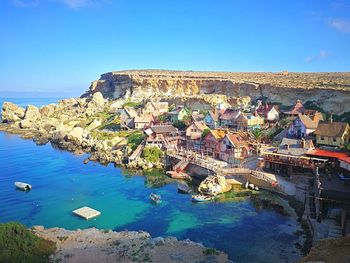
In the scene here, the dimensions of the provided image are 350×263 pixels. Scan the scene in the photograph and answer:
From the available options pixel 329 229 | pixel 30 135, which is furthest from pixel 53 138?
pixel 329 229

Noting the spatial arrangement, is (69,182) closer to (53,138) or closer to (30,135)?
(53,138)

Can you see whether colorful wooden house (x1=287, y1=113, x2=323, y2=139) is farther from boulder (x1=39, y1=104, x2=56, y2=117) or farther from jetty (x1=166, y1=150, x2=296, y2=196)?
boulder (x1=39, y1=104, x2=56, y2=117)

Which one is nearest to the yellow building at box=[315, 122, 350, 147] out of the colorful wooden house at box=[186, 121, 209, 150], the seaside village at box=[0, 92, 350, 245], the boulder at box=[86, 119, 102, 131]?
the seaside village at box=[0, 92, 350, 245]

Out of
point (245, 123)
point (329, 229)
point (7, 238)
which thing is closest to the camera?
point (7, 238)

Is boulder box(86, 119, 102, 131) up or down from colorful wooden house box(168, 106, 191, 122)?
down

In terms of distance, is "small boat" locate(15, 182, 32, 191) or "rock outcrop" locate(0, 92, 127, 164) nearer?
"small boat" locate(15, 182, 32, 191)

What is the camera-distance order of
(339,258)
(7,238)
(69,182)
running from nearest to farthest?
(339,258)
(7,238)
(69,182)
